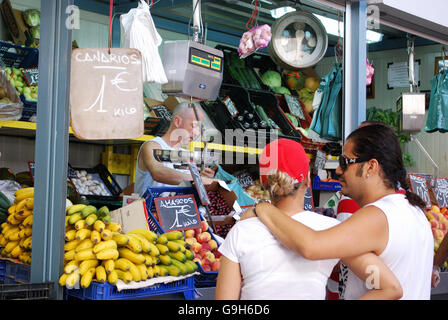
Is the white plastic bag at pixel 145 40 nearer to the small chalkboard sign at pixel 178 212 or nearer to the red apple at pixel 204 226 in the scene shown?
the small chalkboard sign at pixel 178 212

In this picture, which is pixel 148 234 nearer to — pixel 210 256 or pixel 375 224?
pixel 210 256

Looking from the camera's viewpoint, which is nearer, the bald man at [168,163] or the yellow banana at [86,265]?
the yellow banana at [86,265]

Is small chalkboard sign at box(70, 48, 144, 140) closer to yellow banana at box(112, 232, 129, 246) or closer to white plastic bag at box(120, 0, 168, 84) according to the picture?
white plastic bag at box(120, 0, 168, 84)

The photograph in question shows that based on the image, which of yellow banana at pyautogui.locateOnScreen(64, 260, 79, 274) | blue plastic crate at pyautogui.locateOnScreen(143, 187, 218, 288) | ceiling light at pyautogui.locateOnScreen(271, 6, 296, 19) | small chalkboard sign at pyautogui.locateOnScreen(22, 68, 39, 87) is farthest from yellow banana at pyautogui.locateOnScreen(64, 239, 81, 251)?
ceiling light at pyautogui.locateOnScreen(271, 6, 296, 19)

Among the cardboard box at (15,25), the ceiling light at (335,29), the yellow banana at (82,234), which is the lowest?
the yellow banana at (82,234)

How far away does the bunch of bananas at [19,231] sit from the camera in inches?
116

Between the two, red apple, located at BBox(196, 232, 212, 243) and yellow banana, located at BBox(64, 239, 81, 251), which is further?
red apple, located at BBox(196, 232, 212, 243)

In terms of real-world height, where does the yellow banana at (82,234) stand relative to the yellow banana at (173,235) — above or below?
above

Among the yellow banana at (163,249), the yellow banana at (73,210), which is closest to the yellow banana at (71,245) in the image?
the yellow banana at (73,210)

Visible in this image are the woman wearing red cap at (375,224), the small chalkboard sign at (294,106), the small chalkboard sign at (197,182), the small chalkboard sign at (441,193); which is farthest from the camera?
the small chalkboard sign at (294,106)

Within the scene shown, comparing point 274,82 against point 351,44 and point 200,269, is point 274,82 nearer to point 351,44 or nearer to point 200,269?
point 351,44

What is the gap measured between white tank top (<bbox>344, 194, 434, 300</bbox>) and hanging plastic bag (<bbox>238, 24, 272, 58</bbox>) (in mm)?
2101

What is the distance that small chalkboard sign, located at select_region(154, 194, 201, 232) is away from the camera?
11.1ft

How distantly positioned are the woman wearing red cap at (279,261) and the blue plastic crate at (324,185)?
4397mm
